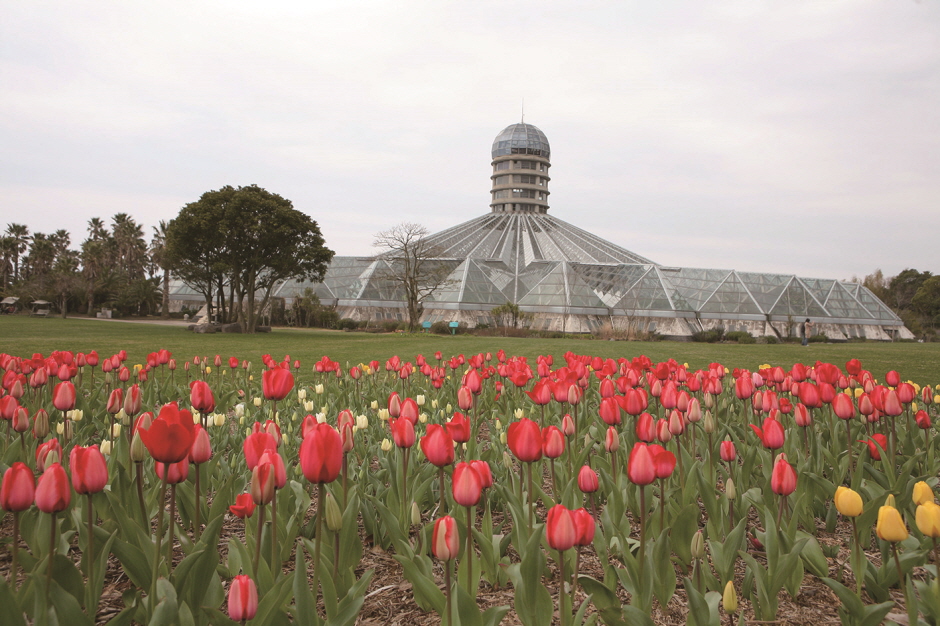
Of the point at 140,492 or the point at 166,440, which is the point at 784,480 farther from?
the point at 140,492

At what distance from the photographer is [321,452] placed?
1.87 metres

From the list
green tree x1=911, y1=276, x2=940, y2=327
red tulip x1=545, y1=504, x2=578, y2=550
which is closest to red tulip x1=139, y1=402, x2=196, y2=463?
red tulip x1=545, y1=504, x2=578, y2=550

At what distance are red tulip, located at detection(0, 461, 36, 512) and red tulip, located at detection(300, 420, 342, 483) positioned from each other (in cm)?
86

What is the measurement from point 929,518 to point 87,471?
2.84 m

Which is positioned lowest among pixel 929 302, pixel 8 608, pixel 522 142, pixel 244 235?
pixel 8 608

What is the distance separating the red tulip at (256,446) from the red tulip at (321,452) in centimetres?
33

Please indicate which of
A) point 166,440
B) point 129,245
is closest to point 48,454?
point 166,440

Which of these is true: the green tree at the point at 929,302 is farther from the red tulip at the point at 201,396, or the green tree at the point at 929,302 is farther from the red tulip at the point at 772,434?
the red tulip at the point at 201,396

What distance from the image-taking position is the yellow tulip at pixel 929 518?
6.24ft

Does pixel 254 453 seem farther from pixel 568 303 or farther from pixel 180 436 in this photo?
pixel 568 303

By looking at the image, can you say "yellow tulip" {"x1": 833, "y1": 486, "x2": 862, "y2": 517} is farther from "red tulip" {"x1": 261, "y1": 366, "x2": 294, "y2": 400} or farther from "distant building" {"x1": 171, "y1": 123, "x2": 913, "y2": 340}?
"distant building" {"x1": 171, "y1": 123, "x2": 913, "y2": 340}

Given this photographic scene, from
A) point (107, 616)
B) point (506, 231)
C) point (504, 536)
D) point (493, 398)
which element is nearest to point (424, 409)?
point (493, 398)

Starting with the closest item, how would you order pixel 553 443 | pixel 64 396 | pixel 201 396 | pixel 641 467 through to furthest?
pixel 641 467
pixel 553 443
pixel 201 396
pixel 64 396

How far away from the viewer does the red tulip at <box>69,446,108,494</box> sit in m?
1.91
